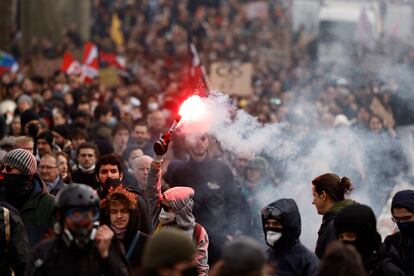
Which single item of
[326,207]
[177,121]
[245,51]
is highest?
[245,51]

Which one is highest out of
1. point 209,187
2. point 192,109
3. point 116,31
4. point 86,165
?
point 116,31

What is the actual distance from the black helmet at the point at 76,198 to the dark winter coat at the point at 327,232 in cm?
183

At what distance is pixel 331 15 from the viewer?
2895 centimetres

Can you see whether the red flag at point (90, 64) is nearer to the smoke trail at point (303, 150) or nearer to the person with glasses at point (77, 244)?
the smoke trail at point (303, 150)

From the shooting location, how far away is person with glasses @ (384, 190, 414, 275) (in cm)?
766

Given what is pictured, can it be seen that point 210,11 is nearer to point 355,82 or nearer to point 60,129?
point 355,82

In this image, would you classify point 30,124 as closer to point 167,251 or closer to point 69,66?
point 167,251

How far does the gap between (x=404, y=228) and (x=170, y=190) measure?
173 cm

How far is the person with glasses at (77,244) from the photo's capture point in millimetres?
6625

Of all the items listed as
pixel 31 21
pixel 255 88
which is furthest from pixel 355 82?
pixel 31 21

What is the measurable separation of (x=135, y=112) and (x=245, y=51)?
448 inches

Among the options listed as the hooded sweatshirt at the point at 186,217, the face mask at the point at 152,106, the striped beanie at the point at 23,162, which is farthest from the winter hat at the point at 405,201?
the face mask at the point at 152,106

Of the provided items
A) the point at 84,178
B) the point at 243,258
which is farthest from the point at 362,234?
the point at 84,178

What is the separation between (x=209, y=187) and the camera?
432 inches
